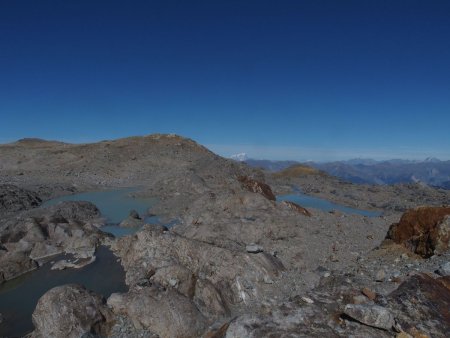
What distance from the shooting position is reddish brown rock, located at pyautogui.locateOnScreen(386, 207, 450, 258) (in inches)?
517

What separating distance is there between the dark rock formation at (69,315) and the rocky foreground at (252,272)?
3cm

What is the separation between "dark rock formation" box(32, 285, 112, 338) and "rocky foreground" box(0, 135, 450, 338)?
0.10 feet

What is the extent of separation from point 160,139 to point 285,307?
6474 cm

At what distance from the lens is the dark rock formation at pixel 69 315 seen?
11.0 m

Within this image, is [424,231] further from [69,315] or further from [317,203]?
[317,203]

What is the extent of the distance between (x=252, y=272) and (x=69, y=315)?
660cm

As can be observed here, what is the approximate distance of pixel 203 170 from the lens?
50.1 meters

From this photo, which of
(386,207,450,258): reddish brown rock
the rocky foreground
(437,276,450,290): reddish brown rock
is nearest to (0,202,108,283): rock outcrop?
the rocky foreground

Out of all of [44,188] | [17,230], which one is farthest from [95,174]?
[17,230]

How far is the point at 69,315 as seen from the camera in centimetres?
1116

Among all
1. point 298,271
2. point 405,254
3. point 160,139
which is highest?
point 160,139

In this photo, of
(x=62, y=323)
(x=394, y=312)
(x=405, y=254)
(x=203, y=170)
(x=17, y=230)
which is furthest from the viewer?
(x=203, y=170)

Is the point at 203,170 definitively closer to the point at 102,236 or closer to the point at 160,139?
the point at 160,139

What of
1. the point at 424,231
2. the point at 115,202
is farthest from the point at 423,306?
the point at 115,202
